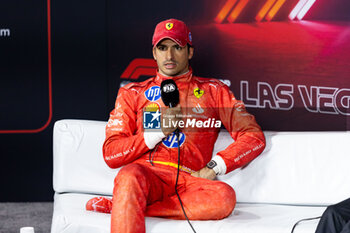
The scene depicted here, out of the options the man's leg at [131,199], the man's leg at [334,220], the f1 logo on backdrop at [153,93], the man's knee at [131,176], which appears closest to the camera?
the man's leg at [334,220]

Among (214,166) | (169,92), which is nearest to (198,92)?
(169,92)

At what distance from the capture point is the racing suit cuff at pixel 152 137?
9.16 feet

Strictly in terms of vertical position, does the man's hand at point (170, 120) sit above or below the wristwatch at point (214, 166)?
above

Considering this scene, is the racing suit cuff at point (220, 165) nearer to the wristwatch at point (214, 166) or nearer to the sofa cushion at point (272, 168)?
the wristwatch at point (214, 166)

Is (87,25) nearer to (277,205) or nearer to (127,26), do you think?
(127,26)

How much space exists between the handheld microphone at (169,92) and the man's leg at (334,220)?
1.03 m

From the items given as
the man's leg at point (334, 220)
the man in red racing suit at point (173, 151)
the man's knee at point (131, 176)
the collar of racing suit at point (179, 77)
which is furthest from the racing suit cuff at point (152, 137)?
the man's leg at point (334, 220)

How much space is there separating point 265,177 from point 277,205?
0.16 metres

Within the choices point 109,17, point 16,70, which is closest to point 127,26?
point 109,17

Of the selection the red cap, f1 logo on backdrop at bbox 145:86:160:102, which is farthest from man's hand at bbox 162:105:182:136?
the red cap

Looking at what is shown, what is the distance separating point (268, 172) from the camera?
2.91 meters

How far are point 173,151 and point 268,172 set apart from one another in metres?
0.53

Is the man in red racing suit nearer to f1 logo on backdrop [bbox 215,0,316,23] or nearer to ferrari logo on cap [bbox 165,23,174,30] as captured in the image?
ferrari logo on cap [bbox 165,23,174,30]

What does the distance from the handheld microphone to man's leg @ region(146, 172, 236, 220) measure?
514mm
